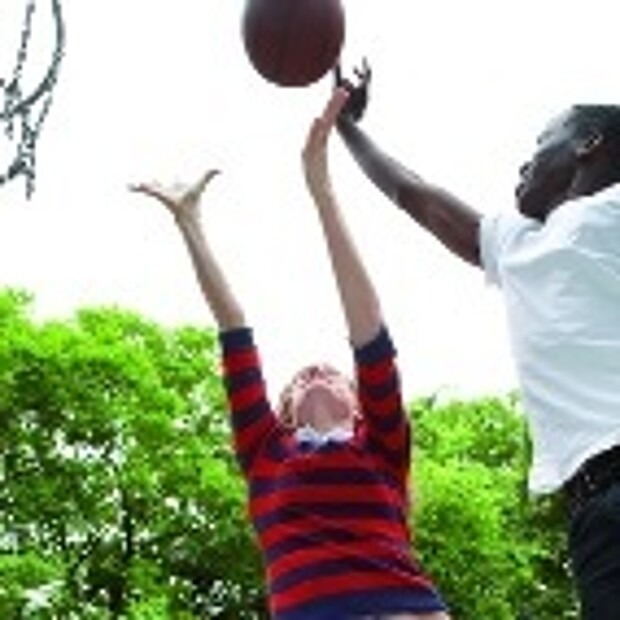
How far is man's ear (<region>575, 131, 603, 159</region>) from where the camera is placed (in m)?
4.30

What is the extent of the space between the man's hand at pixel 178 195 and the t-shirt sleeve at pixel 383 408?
42.2 inches

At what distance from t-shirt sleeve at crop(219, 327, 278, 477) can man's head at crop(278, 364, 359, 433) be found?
9 cm

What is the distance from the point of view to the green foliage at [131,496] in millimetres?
23891

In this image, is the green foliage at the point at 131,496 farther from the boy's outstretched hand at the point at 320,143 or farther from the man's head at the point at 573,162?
the man's head at the point at 573,162

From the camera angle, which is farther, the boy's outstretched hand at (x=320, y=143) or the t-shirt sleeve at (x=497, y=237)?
the boy's outstretched hand at (x=320, y=143)

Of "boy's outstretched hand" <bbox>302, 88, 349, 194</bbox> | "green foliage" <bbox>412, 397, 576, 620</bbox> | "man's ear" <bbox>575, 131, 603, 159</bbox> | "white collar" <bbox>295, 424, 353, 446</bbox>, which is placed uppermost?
"green foliage" <bbox>412, 397, 576, 620</bbox>

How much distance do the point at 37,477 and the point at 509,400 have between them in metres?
12.5

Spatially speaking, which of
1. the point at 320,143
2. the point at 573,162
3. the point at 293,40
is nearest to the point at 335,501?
the point at 320,143

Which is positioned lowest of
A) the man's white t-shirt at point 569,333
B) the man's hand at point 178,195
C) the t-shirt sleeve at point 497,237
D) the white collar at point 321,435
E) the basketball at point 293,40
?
the man's white t-shirt at point 569,333

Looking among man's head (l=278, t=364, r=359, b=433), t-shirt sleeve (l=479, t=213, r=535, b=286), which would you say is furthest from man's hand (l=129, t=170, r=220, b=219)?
t-shirt sleeve (l=479, t=213, r=535, b=286)

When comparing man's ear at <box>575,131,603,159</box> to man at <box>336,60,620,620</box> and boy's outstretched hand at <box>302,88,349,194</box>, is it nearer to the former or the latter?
man at <box>336,60,620,620</box>

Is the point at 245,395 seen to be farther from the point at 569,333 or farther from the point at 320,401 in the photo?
the point at 569,333

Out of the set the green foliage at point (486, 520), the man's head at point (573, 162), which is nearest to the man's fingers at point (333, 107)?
the man's head at point (573, 162)

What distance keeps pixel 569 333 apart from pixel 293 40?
2.48 m
